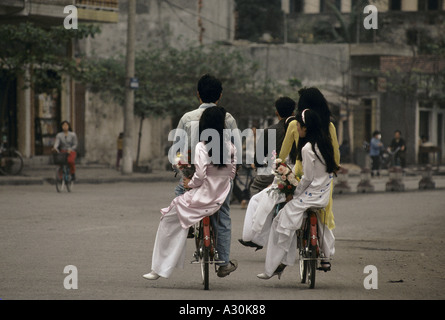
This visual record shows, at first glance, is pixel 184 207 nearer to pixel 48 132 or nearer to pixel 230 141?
pixel 230 141

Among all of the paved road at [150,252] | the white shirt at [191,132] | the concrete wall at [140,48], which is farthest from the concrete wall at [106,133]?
the white shirt at [191,132]

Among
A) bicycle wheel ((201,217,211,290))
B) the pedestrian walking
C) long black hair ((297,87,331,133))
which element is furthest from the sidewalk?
bicycle wheel ((201,217,211,290))

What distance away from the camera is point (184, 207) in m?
8.47

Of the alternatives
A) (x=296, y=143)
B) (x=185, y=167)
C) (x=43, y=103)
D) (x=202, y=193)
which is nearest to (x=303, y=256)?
(x=202, y=193)

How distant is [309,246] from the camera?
841cm

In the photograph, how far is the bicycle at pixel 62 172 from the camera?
2150 centimetres

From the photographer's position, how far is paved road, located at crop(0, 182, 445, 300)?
817cm

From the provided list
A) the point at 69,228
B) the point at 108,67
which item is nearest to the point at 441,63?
the point at 108,67

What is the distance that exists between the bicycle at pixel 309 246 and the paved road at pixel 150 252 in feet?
0.57

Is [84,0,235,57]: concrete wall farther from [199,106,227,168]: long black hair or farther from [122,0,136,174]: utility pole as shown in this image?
[199,106,227,168]: long black hair

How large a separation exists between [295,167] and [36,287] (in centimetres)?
276

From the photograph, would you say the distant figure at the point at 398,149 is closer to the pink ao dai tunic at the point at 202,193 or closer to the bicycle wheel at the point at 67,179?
the bicycle wheel at the point at 67,179

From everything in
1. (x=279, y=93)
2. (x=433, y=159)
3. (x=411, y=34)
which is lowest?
(x=433, y=159)
